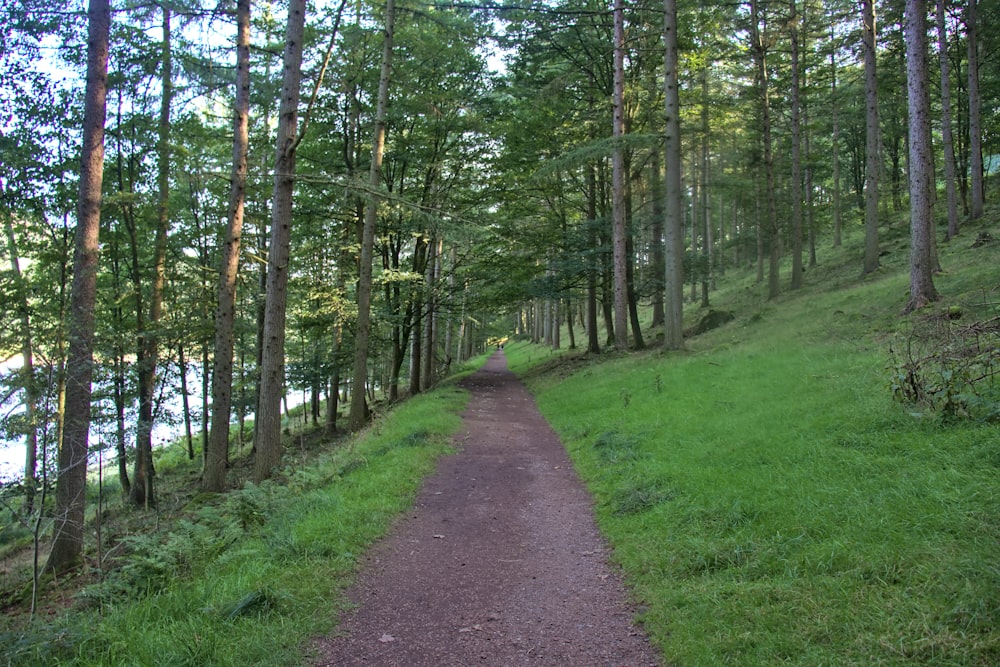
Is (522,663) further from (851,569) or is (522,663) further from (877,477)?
(877,477)

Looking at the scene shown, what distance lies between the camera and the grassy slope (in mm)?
2785

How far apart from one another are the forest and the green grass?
55.7 inches

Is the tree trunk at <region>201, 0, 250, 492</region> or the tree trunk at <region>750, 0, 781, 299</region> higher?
the tree trunk at <region>750, 0, 781, 299</region>

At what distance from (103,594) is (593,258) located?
1622cm

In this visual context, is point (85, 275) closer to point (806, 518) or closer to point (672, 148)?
point (806, 518)

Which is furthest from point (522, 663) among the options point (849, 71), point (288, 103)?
point (849, 71)

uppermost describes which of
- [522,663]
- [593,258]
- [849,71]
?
[849,71]

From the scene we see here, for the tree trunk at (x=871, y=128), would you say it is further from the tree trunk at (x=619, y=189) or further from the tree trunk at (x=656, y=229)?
the tree trunk at (x=619, y=189)

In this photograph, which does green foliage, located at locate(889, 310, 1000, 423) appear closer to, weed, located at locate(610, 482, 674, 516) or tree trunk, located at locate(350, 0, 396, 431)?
weed, located at locate(610, 482, 674, 516)

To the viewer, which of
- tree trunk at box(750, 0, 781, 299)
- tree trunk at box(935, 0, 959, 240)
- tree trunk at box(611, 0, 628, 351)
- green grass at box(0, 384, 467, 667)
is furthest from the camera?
tree trunk at box(750, 0, 781, 299)

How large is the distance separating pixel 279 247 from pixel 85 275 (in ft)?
10.4

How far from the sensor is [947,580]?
288 cm

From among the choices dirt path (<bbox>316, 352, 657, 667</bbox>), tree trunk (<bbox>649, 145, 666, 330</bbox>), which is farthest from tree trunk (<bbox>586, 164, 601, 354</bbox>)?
dirt path (<bbox>316, 352, 657, 667</bbox>)

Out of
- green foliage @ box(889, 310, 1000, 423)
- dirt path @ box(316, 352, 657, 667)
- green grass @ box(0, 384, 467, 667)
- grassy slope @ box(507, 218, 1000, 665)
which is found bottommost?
dirt path @ box(316, 352, 657, 667)
